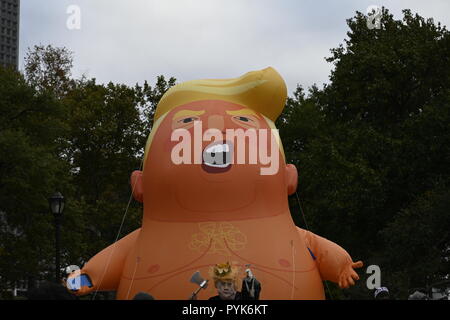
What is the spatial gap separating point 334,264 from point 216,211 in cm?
223

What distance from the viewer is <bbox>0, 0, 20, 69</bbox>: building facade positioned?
355ft

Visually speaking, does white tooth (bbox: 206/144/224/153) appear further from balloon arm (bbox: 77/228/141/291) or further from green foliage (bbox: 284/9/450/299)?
green foliage (bbox: 284/9/450/299)

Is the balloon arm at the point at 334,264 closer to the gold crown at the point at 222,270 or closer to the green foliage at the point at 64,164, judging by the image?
the gold crown at the point at 222,270

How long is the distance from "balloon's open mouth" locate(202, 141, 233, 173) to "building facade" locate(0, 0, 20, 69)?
95.8 meters

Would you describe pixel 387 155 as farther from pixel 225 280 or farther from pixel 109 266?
pixel 225 280

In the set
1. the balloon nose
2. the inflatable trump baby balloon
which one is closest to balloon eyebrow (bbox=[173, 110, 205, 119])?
the inflatable trump baby balloon

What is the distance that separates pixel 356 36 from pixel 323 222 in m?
7.08

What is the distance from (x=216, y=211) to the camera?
1298cm

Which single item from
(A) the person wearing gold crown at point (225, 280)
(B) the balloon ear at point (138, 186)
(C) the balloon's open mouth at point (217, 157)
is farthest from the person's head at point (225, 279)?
(B) the balloon ear at point (138, 186)

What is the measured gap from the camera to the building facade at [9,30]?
355 ft

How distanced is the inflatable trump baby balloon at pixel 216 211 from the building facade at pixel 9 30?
312ft

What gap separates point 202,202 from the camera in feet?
42.6

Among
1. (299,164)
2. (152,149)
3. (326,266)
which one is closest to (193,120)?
(152,149)

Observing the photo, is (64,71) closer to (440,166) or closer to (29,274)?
(29,274)
